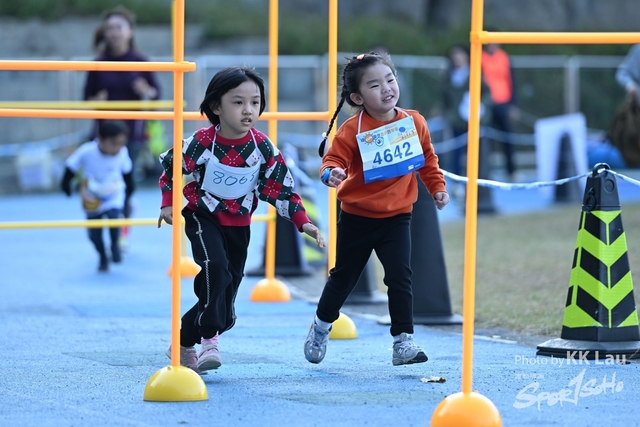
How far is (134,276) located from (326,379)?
4.97 m

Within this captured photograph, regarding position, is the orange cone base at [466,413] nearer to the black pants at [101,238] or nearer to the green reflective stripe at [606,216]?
the green reflective stripe at [606,216]

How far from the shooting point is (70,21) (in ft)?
77.0

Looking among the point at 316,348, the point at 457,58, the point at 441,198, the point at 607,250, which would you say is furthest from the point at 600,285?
the point at 457,58

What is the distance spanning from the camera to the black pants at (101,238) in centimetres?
966

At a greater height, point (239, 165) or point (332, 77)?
point (332, 77)

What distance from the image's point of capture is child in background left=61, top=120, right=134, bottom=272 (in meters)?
9.84

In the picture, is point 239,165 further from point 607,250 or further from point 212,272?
point 607,250

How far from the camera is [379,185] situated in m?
4.98

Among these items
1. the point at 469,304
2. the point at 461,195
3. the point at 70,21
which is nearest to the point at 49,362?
the point at 469,304

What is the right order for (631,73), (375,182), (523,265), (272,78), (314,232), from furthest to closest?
1. (631,73)
2. (523,265)
3. (272,78)
4. (375,182)
5. (314,232)

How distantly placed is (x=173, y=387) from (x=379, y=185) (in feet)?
4.53

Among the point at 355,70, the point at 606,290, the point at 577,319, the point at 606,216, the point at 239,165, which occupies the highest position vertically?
the point at 355,70

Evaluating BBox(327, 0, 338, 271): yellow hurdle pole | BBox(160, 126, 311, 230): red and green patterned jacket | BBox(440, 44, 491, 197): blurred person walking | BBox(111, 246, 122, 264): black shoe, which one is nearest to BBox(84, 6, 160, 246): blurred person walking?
BBox(111, 246, 122, 264): black shoe

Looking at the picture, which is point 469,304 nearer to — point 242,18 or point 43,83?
point 43,83
